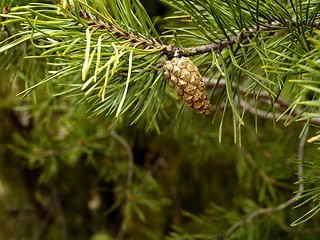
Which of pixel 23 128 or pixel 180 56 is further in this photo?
pixel 23 128

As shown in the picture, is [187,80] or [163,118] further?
[163,118]

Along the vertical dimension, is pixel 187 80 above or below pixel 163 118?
above

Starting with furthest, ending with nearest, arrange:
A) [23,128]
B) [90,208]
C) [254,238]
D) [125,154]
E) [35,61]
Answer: [90,208], [23,128], [125,154], [254,238], [35,61]

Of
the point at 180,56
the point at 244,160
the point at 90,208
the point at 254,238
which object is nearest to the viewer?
the point at 180,56

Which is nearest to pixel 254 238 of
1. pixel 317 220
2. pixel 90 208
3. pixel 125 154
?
pixel 317 220

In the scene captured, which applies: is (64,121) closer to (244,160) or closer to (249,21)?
(244,160)
